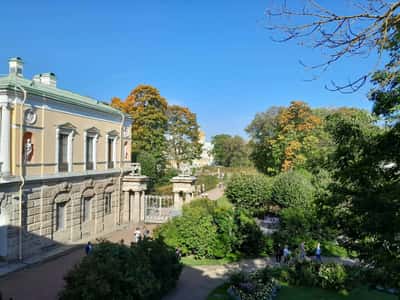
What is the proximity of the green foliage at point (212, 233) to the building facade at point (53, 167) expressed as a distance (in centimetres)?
549

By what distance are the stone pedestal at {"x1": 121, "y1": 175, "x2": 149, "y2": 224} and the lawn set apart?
496 inches

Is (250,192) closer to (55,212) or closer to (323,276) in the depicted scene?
(323,276)

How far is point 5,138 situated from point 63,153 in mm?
4227

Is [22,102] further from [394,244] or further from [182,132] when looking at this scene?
[182,132]

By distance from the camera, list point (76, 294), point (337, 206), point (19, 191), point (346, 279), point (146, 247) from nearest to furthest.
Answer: point (337, 206)
point (76, 294)
point (146, 247)
point (346, 279)
point (19, 191)

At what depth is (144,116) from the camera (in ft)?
123

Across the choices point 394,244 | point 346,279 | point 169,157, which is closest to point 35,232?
point 346,279

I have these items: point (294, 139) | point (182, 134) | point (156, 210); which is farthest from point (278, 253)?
point (182, 134)

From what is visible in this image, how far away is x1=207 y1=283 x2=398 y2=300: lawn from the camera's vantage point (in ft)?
40.5

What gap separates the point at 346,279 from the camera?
13430mm

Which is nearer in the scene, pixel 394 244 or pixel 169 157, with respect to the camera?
pixel 394 244

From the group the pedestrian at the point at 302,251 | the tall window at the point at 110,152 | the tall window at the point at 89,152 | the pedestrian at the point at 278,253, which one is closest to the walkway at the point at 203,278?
the pedestrian at the point at 278,253

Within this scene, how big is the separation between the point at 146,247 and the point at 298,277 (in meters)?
6.88

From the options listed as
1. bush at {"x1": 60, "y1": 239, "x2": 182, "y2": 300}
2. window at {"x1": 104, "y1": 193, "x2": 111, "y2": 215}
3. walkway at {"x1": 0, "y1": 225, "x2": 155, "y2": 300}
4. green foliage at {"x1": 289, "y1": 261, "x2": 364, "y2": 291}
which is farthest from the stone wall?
green foliage at {"x1": 289, "y1": 261, "x2": 364, "y2": 291}
